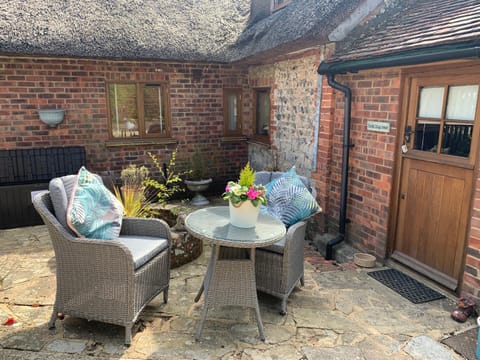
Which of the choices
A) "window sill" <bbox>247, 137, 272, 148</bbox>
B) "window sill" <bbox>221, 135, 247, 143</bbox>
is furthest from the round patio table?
"window sill" <bbox>221, 135, 247, 143</bbox>

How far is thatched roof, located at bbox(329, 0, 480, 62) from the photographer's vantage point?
3.19 m

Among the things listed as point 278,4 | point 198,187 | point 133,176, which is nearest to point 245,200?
point 133,176

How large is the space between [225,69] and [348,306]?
5.33 meters

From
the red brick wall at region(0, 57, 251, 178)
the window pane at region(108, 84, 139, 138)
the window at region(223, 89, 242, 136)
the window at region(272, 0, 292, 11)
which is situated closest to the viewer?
the red brick wall at region(0, 57, 251, 178)

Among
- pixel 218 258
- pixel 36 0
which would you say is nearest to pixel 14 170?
pixel 36 0

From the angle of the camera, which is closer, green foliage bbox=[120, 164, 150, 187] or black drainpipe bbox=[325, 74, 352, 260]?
black drainpipe bbox=[325, 74, 352, 260]

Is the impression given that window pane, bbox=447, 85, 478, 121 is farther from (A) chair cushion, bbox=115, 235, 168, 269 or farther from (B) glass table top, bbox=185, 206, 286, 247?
(A) chair cushion, bbox=115, 235, 168, 269

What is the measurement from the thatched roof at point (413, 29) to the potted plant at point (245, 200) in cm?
203

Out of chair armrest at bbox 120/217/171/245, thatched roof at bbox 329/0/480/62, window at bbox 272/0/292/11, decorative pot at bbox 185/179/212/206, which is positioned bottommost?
decorative pot at bbox 185/179/212/206

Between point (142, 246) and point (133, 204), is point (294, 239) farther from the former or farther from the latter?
point (133, 204)

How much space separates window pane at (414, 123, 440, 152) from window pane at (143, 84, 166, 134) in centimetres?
475

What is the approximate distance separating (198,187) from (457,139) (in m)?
4.61

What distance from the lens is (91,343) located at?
2.80m

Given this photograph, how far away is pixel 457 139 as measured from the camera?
3.38 meters
